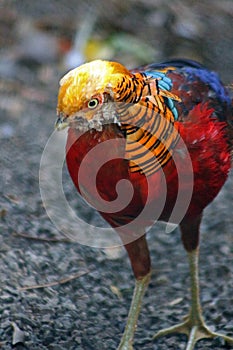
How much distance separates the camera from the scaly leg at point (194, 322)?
4195 millimetres

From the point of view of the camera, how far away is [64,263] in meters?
4.84

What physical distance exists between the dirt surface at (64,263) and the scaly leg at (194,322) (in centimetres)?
5

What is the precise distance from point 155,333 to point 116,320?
0.79 feet

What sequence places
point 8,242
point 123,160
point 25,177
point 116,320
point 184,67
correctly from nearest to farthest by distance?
point 123,160
point 184,67
point 116,320
point 8,242
point 25,177

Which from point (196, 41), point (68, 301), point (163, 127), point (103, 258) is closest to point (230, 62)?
point (196, 41)

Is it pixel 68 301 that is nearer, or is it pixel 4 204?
pixel 68 301

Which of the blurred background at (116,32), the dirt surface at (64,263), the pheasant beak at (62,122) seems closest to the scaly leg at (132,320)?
the dirt surface at (64,263)

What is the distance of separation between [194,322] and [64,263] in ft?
3.20

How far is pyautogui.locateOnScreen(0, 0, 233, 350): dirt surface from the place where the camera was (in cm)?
413

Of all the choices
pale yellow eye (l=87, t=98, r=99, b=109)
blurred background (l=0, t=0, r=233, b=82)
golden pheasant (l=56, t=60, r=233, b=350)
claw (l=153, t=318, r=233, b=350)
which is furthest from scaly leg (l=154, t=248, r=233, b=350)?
blurred background (l=0, t=0, r=233, b=82)

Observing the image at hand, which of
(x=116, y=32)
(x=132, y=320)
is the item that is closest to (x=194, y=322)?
(x=132, y=320)

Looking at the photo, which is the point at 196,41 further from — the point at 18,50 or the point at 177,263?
the point at 177,263

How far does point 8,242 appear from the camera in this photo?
188 inches

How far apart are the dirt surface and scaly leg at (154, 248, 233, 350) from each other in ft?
0.16
